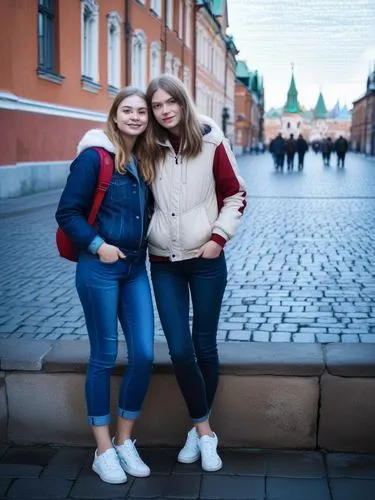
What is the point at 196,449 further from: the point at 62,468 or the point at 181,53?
the point at 181,53

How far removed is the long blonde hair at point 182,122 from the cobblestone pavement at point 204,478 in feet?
5.09

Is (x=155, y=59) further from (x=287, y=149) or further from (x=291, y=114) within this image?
(x=291, y=114)

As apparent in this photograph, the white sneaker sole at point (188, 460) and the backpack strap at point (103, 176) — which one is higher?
the backpack strap at point (103, 176)

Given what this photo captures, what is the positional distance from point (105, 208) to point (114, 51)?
70.3 ft

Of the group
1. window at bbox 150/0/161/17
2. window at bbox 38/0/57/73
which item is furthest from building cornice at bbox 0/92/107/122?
window at bbox 150/0/161/17

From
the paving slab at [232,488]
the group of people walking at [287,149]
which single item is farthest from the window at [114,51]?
the paving slab at [232,488]

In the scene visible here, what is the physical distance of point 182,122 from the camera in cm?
338

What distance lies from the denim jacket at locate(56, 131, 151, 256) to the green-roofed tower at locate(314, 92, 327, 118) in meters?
189

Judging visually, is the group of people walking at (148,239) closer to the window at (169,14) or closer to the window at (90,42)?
the window at (90,42)

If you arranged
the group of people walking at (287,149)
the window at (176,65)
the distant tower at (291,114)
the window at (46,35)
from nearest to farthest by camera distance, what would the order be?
the window at (46,35), the group of people walking at (287,149), the window at (176,65), the distant tower at (291,114)

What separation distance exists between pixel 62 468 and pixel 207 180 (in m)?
1.63

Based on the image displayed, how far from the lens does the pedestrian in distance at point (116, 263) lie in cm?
332

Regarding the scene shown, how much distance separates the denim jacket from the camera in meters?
3.30

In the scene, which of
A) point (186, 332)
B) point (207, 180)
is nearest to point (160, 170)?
point (207, 180)
